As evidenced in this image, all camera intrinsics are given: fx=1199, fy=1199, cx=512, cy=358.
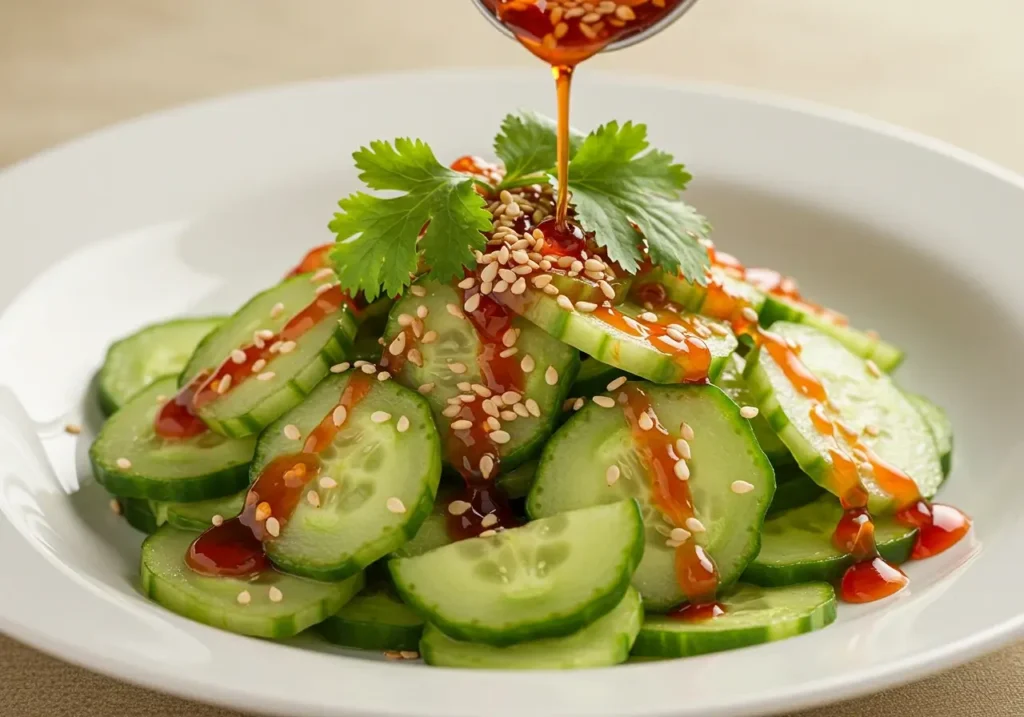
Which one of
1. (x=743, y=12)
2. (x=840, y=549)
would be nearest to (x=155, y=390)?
(x=840, y=549)

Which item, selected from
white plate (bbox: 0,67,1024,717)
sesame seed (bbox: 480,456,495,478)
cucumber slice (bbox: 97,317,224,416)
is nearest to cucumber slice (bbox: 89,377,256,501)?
white plate (bbox: 0,67,1024,717)

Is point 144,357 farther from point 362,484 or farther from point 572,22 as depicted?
point 572,22

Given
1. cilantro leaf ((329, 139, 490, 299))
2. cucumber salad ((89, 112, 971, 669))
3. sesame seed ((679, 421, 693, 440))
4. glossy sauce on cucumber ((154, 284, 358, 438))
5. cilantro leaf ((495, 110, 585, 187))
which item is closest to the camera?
cucumber salad ((89, 112, 971, 669))

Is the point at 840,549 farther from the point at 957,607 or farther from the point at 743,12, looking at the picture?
the point at 743,12

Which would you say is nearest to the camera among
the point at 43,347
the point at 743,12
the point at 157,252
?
the point at 43,347

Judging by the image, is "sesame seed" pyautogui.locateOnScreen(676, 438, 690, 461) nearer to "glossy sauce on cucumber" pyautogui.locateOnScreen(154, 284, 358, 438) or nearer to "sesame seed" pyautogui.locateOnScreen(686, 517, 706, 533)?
"sesame seed" pyautogui.locateOnScreen(686, 517, 706, 533)

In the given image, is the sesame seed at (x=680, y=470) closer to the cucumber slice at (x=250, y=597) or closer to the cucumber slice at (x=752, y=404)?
the cucumber slice at (x=752, y=404)
